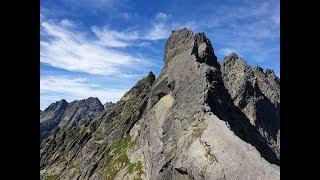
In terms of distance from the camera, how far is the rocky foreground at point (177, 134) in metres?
87.9

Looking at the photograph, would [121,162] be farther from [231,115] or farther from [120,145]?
A: [231,115]

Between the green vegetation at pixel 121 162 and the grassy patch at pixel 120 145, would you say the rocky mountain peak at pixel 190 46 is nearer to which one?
the grassy patch at pixel 120 145

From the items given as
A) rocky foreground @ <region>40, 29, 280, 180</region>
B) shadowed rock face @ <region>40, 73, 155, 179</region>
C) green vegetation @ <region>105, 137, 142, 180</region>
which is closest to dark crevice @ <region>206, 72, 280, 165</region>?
rocky foreground @ <region>40, 29, 280, 180</region>

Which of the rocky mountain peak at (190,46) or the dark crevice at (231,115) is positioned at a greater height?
the rocky mountain peak at (190,46)

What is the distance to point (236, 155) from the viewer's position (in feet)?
282

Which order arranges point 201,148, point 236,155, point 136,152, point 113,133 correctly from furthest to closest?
point 113,133, point 136,152, point 201,148, point 236,155

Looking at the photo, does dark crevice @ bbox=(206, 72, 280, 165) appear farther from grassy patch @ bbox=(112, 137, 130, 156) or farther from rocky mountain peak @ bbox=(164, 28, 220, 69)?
grassy patch @ bbox=(112, 137, 130, 156)

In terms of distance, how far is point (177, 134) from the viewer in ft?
370

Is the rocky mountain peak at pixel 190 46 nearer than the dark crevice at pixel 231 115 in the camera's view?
No

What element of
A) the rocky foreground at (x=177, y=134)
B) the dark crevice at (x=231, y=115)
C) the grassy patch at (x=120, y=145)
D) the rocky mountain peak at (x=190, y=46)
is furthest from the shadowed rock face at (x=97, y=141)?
the dark crevice at (x=231, y=115)

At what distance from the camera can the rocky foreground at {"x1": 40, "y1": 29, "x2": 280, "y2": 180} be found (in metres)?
87.9
